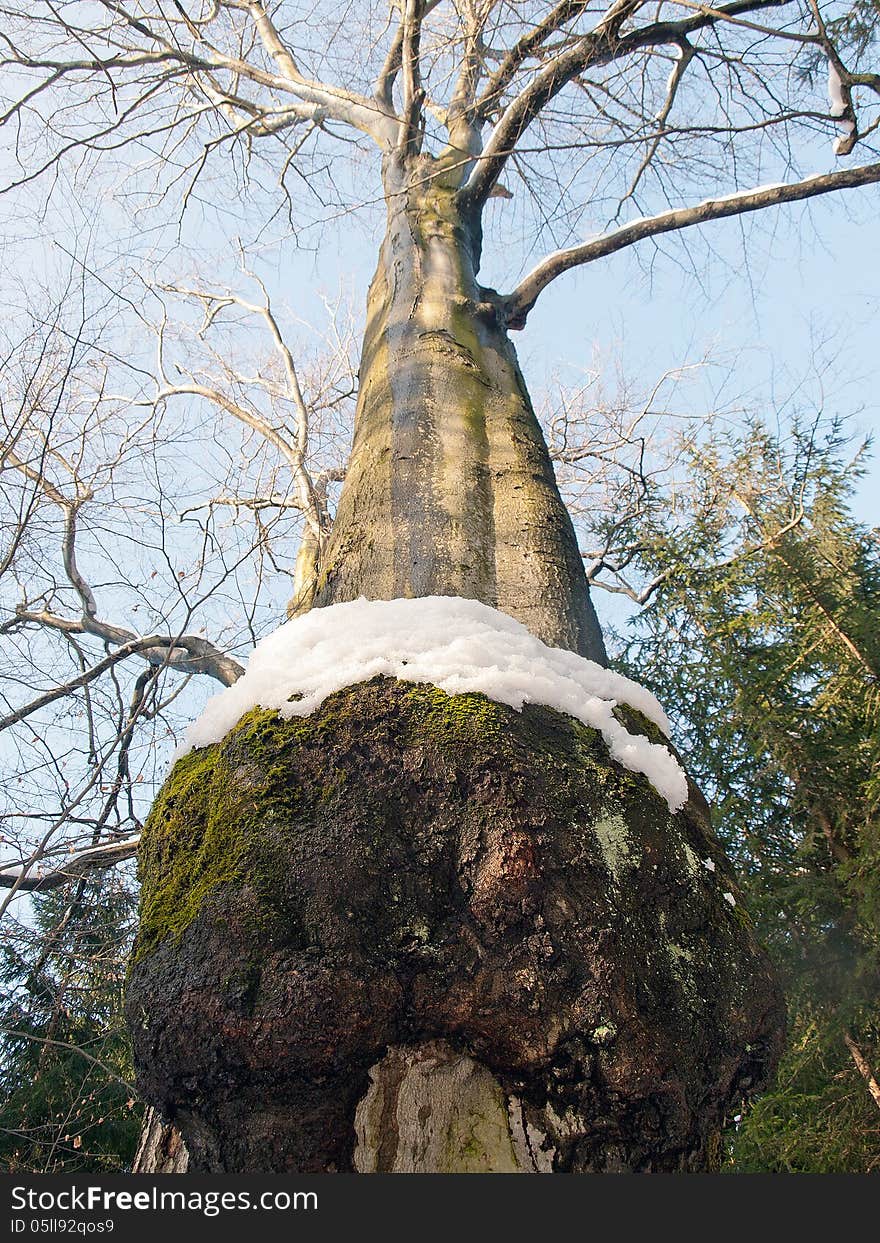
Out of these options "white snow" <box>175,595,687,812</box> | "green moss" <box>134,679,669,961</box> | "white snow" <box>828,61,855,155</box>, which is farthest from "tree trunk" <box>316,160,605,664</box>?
"white snow" <box>828,61,855,155</box>

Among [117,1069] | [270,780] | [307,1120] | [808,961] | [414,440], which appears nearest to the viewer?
[307,1120]

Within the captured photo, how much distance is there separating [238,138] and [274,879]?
4.83m

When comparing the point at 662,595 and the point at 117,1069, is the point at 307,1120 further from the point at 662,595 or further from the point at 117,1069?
the point at 117,1069

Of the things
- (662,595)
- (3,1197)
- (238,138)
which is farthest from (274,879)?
(238,138)

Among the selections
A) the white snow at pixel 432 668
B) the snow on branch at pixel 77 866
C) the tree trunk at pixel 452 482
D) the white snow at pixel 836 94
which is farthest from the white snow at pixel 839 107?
the snow on branch at pixel 77 866

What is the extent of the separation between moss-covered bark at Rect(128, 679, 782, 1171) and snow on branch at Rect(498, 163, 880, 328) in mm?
2455

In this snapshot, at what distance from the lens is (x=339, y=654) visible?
154 cm

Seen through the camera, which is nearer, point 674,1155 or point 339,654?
point 674,1155

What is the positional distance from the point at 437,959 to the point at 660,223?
3.15 metres

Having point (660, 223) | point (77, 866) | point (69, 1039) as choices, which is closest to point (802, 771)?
point (660, 223)

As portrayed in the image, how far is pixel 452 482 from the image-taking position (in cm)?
221

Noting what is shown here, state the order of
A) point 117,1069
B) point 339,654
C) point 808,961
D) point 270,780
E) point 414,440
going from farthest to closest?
1. point 117,1069
2. point 808,961
3. point 414,440
4. point 339,654
5. point 270,780

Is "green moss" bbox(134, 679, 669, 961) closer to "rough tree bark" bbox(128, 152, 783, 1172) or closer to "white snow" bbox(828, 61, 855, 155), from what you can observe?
"rough tree bark" bbox(128, 152, 783, 1172)

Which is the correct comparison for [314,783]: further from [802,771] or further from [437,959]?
[802,771]
